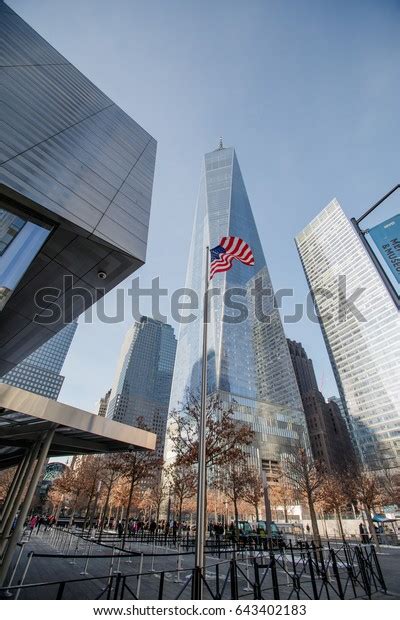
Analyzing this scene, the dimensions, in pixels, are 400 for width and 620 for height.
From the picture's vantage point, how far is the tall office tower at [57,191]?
11.5 meters

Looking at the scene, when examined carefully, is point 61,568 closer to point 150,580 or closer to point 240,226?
point 150,580

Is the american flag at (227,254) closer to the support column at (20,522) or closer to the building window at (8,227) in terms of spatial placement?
the building window at (8,227)

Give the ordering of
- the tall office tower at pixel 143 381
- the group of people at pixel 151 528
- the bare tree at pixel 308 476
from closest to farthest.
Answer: the bare tree at pixel 308 476 < the group of people at pixel 151 528 < the tall office tower at pixel 143 381

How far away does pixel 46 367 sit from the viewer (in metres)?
140

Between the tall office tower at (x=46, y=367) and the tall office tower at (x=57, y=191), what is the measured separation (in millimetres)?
128308

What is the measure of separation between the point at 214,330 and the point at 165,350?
10023 cm

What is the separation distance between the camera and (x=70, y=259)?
536 inches

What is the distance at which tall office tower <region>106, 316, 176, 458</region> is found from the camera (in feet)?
517

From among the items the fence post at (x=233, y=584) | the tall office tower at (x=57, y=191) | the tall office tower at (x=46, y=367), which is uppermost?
the tall office tower at (x=46, y=367)

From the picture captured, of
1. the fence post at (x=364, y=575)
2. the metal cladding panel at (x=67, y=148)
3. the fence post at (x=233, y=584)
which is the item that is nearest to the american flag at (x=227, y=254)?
the metal cladding panel at (x=67, y=148)

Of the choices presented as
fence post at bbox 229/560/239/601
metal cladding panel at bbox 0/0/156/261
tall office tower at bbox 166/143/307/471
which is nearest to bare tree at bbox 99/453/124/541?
fence post at bbox 229/560/239/601

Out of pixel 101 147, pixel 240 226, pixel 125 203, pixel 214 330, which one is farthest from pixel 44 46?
pixel 240 226

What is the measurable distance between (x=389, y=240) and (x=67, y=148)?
15.0 m

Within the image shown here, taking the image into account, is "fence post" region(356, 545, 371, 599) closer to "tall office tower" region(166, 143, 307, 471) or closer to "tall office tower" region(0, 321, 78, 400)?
"tall office tower" region(166, 143, 307, 471)
